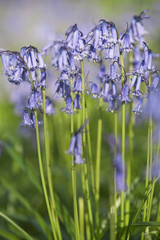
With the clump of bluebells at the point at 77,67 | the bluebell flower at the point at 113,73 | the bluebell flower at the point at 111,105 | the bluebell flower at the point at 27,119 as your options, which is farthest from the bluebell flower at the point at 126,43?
the bluebell flower at the point at 27,119

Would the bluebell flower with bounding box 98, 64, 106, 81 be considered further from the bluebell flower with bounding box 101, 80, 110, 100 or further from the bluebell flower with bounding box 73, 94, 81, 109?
the bluebell flower with bounding box 73, 94, 81, 109

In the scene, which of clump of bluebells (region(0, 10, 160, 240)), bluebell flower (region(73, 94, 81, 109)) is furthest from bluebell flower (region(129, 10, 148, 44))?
bluebell flower (region(73, 94, 81, 109))

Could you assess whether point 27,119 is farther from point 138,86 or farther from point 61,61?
point 138,86

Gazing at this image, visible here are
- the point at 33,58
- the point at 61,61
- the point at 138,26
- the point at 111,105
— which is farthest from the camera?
the point at 111,105

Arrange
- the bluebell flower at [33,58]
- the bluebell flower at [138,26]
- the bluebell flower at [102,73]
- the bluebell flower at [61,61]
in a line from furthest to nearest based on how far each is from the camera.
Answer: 1. the bluebell flower at [102,73]
2. the bluebell flower at [138,26]
3. the bluebell flower at [33,58]
4. the bluebell flower at [61,61]

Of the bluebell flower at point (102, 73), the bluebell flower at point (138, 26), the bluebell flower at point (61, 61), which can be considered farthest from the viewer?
the bluebell flower at point (102, 73)

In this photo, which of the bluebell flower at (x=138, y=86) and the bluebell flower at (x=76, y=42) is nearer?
the bluebell flower at (x=76, y=42)

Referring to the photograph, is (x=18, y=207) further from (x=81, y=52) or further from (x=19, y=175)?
(x=81, y=52)

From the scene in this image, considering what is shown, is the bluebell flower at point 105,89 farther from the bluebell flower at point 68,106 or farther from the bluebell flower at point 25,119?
the bluebell flower at point 25,119

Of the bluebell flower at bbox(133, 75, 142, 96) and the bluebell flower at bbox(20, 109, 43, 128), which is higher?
the bluebell flower at bbox(133, 75, 142, 96)

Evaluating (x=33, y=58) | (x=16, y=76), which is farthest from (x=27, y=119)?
(x=33, y=58)

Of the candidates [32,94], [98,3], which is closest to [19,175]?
[32,94]

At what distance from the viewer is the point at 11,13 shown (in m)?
13.3

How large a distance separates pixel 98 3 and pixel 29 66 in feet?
38.7
